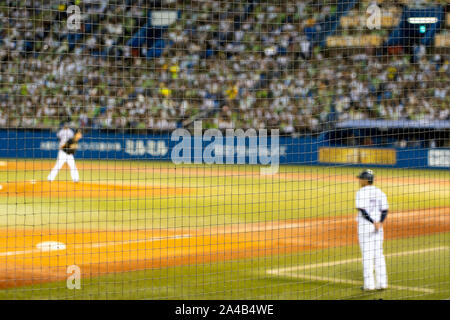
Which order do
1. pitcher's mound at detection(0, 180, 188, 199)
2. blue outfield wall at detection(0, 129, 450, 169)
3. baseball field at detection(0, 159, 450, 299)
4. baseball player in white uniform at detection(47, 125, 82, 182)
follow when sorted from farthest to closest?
blue outfield wall at detection(0, 129, 450, 169)
baseball player in white uniform at detection(47, 125, 82, 182)
pitcher's mound at detection(0, 180, 188, 199)
baseball field at detection(0, 159, 450, 299)

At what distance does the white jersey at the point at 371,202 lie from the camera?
317 inches

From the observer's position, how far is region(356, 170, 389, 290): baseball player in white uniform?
8023mm

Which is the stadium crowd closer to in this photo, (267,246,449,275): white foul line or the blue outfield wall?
the blue outfield wall

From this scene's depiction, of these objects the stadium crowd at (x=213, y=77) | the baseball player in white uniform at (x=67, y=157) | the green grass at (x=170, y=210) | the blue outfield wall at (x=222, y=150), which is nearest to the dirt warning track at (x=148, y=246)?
the green grass at (x=170, y=210)

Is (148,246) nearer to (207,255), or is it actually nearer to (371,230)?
(207,255)

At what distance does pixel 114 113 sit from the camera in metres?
27.4

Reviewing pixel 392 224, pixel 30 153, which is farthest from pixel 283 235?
pixel 30 153

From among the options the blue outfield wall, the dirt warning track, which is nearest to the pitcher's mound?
the dirt warning track

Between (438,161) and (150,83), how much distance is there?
13.0 meters

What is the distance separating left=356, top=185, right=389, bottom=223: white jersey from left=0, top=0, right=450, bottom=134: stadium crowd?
1024 cm

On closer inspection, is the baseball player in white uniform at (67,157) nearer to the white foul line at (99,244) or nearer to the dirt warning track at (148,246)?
the dirt warning track at (148,246)

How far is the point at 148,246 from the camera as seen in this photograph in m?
10.4

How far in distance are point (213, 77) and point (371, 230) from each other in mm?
17000

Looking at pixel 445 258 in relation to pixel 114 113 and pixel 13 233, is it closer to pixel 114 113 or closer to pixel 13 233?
pixel 13 233
